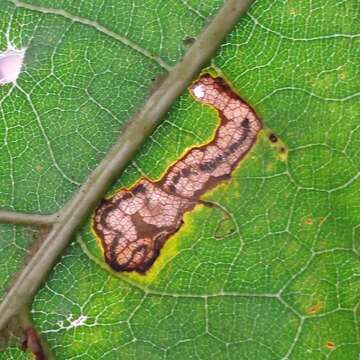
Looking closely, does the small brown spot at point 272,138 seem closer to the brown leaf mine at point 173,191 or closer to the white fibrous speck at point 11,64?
the brown leaf mine at point 173,191

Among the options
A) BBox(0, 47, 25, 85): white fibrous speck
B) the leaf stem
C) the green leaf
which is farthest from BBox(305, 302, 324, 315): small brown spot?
BBox(0, 47, 25, 85): white fibrous speck

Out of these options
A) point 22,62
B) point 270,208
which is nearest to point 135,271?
point 270,208

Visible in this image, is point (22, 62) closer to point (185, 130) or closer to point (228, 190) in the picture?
point (185, 130)

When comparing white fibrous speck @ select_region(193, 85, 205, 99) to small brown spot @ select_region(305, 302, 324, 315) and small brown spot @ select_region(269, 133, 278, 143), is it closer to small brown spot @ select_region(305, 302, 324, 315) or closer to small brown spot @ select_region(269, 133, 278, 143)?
small brown spot @ select_region(269, 133, 278, 143)

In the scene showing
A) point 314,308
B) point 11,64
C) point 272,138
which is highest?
point 272,138

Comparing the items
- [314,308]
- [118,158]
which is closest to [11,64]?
[118,158]

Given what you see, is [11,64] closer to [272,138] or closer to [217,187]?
[217,187]
